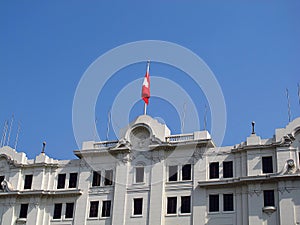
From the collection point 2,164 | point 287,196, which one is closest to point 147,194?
point 287,196

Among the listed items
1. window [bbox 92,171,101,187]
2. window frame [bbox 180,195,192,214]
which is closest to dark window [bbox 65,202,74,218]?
window [bbox 92,171,101,187]

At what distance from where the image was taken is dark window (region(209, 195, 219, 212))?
4600 cm

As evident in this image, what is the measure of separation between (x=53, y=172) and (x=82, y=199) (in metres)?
4.99

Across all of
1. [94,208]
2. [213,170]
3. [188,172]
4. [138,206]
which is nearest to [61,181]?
[94,208]

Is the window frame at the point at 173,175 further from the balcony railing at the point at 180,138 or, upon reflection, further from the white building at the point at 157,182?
the balcony railing at the point at 180,138

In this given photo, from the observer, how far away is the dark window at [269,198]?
44.0m

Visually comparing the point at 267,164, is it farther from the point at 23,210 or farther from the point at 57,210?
the point at 23,210

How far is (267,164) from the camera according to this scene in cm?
4569

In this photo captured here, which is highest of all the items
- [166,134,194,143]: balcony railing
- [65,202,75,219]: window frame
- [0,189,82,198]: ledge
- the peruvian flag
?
the peruvian flag

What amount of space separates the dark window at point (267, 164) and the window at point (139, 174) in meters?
11.9

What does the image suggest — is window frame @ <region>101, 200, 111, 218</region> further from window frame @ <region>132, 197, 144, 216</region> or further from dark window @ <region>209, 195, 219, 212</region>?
dark window @ <region>209, 195, 219, 212</region>

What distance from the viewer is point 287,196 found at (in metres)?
43.3

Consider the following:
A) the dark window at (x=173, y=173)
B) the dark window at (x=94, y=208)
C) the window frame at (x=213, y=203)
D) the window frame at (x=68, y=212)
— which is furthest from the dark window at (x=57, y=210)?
the window frame at (x=213, y=203)

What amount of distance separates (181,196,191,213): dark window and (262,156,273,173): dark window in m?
7.58
